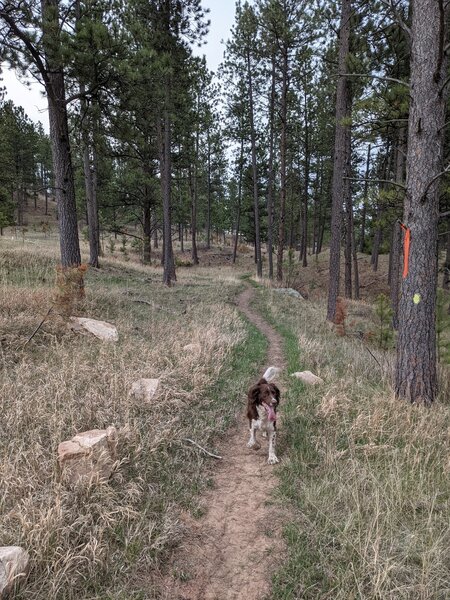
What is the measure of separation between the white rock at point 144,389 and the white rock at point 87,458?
46.9 inches

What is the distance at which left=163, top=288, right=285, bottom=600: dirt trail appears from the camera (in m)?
2.52

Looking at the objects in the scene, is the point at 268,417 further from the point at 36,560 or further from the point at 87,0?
the point at 87,0

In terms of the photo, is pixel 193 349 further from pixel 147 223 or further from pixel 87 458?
pixel 147 223

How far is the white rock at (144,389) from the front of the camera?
4.67 m

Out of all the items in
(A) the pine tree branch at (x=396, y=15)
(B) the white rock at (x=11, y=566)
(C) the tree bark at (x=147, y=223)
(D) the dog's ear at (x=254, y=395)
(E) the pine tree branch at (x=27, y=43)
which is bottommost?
(B) the white rock at (x=11, y=566)

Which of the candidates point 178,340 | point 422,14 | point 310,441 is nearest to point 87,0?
point 422,14

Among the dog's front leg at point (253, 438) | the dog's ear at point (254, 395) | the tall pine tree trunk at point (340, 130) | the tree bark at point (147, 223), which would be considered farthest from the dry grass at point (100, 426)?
the tree bark at point (147, 223)

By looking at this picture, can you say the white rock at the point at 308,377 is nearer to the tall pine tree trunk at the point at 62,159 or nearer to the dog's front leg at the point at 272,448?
the dog's front leg at the point at 272,448

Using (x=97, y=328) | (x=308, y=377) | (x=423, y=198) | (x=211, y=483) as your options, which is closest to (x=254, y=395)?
(x=211, y=483)

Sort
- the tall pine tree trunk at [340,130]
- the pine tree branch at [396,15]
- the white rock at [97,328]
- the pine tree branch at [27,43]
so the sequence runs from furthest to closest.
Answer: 1. the tall pine tree trunk at [340,130]
2. the pine tree branch at [27,43]
3. the white rock at [97,328]
4. the pine tree branch at [396,15]

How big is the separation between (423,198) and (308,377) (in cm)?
330

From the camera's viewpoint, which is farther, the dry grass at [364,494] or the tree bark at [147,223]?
the tree bark at [147,223]

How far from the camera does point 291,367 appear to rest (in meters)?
7.05

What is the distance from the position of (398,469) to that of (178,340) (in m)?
4.66
